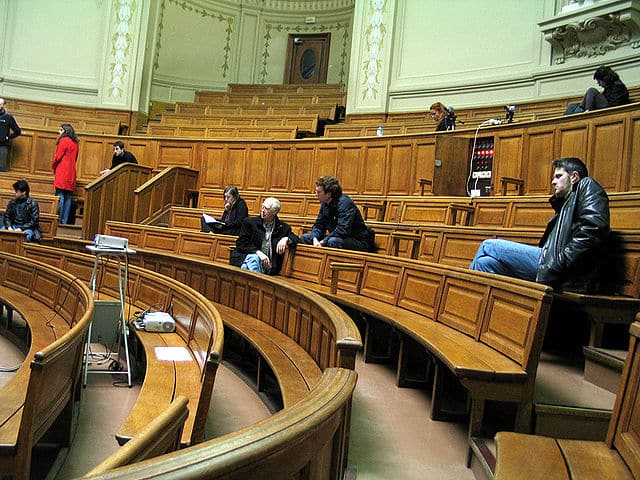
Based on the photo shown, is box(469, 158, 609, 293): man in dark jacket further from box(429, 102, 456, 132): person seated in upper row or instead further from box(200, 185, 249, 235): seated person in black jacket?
box(429, 102, 456, 132): person seated in upper row

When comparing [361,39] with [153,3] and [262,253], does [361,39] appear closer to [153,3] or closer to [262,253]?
[153,3]

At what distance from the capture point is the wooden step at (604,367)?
6.63 ft

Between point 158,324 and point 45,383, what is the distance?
151 centimetres

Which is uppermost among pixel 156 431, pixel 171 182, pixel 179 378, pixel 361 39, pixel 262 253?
pixel 361 39

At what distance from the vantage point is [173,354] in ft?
9.00

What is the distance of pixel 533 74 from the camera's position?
775 centimetres

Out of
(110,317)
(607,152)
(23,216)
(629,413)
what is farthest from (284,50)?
(629,413)

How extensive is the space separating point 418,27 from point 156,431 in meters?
9.20

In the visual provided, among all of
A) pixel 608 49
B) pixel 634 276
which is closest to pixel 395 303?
pixel 634 276

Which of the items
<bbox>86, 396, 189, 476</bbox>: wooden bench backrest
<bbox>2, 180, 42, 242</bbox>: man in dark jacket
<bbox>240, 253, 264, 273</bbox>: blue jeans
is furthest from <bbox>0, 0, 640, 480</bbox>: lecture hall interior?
<bbox>240, 253, 264, 273</bbox>: blue jeans

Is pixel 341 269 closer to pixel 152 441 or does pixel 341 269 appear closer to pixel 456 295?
pixel 456 295

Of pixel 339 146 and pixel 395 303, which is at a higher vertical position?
pixel 339 146

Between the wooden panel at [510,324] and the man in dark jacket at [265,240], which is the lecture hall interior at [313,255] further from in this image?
the man in dark jacket at [265,240]

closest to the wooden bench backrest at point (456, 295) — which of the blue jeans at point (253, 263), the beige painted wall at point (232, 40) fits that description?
the blue jeans at point (253, 263)
